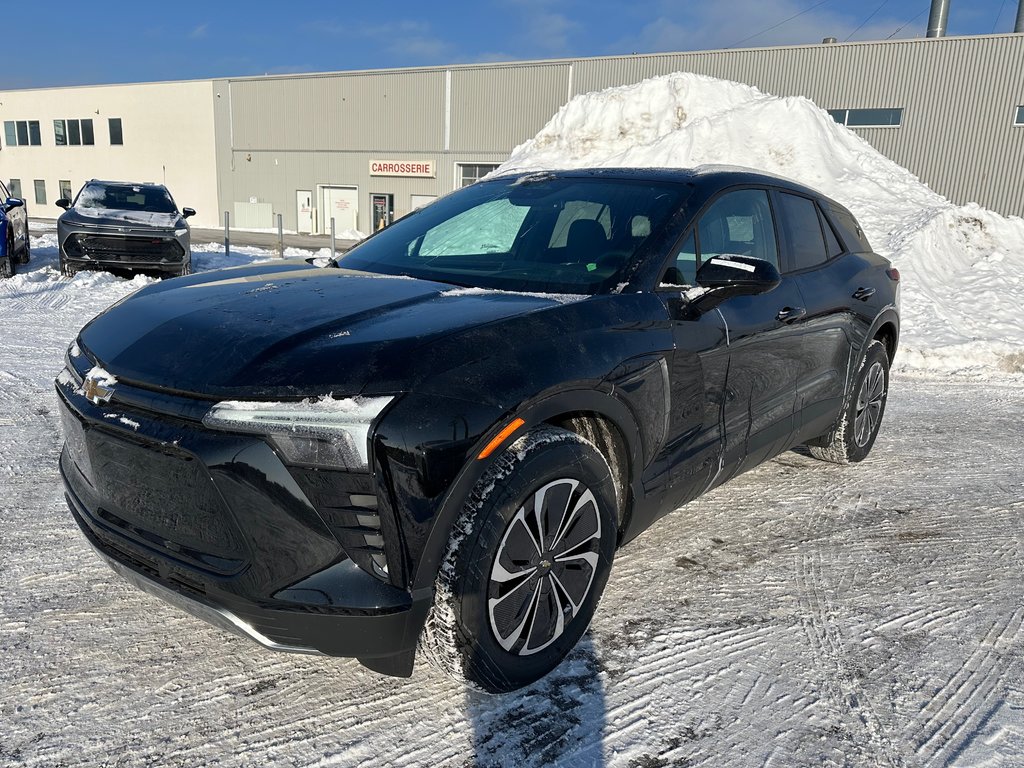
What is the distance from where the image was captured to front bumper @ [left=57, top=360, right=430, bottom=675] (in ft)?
6.45

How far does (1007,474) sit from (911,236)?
9.14m

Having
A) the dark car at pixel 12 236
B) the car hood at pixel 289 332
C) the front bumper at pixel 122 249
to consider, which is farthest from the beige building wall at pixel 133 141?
the car hood at pixel 289 332

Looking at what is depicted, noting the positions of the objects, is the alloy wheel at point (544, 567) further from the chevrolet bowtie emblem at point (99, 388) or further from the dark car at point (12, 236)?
the dark car at point (12, 236)

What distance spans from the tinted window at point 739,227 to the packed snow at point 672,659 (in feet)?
4.55

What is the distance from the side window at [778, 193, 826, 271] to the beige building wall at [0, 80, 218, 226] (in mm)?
39699

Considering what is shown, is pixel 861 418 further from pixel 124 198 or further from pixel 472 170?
pixel 472 170

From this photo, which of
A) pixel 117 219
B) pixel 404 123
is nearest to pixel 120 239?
pixel 117 219

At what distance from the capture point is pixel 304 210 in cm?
3703

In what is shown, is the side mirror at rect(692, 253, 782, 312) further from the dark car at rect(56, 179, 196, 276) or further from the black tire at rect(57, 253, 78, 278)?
the black tire at rect(57, 253, 78, 278)

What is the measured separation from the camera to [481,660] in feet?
7.43

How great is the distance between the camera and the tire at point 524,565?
2.17 metres

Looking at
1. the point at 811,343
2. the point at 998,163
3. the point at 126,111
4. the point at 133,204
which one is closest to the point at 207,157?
the point at 126,111

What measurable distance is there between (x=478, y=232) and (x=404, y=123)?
32073 mm

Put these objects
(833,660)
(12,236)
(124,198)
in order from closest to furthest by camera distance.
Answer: (833,660), (12,236), (124,198)
